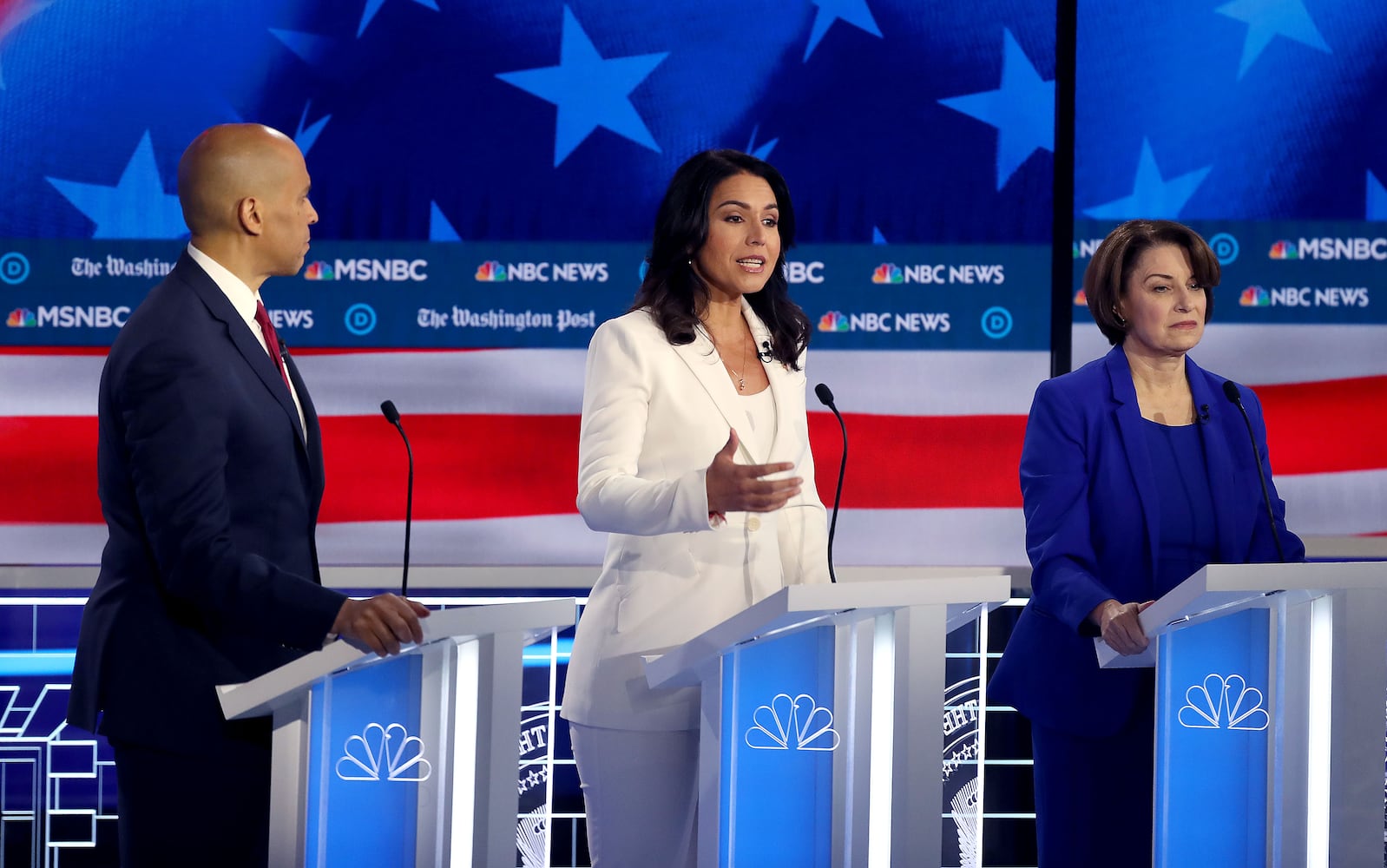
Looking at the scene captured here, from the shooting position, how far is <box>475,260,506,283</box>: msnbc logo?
4.02 m

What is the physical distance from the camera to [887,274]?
4.05 m

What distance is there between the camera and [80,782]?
4.00m

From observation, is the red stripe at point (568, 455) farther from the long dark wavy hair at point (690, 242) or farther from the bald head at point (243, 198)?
the bald head at point (243, 198)

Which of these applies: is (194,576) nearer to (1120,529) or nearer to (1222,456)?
(1120,529)

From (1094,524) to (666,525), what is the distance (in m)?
0.81

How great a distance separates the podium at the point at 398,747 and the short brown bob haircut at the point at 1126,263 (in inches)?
52.9

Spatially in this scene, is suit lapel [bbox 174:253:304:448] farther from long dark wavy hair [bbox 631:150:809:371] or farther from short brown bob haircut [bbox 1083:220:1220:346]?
short brown bob haircut [bbox 1083:220:1220:346]

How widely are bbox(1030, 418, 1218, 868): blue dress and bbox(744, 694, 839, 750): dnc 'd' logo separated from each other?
23.4 inches

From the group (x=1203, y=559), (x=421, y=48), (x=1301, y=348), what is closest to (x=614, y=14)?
(x=421, y=48)

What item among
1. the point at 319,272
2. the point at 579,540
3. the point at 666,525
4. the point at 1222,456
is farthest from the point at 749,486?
the point at 319,272

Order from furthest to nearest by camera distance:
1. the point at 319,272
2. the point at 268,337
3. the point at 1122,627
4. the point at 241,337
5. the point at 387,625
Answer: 1. the point at 319,272
2. the point at 1122,627
3. the point at 268,337
4. the point at 241,337
5. the point at 387,625

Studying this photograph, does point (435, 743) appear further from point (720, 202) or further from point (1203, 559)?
point (1203, 559)

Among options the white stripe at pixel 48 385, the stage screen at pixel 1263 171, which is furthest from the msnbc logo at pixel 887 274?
the white stripe at pixel 48 385

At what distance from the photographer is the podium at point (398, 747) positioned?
1774 mm
